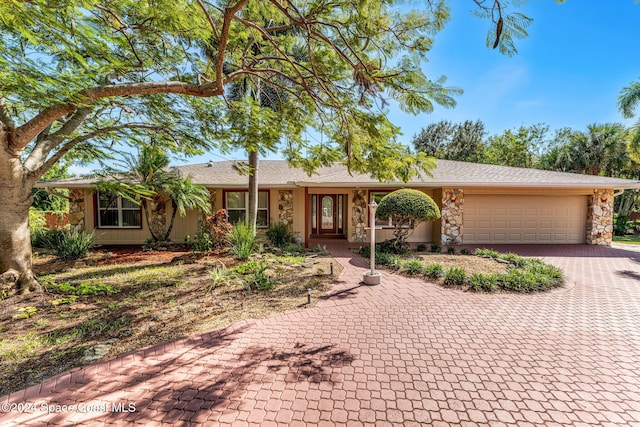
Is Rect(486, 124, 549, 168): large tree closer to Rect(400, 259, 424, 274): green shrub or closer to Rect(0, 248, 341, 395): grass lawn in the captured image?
Rect(400, 259, 424, 274): green shrub

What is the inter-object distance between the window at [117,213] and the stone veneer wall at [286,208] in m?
6.07

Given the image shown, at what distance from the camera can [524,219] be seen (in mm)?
11438

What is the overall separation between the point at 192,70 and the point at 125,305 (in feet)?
16.3

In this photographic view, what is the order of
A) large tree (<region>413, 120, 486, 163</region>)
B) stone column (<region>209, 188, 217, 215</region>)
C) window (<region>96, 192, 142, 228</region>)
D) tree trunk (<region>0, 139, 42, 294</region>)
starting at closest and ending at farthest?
tree trunk (<region>0, 139, 42, 294</region>)
window (<region>96, 192, 142, 228</region>)
stone column (<region>209, 188, 217, 215</region>)
large tree (<region>413, 120, 486, 163</region>)

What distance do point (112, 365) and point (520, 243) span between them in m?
14.0

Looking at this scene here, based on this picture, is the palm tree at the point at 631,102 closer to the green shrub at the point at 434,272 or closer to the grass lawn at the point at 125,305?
the green shrub at the point at 434,272

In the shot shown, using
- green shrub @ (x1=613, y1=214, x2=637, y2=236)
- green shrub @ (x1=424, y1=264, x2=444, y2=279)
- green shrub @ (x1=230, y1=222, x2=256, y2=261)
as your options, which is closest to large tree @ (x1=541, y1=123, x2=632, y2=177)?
green shrub @ (x1=613, y1=214, x2=637, y2=236)

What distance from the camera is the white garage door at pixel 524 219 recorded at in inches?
447

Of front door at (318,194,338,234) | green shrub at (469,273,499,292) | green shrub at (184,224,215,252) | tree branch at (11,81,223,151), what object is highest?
tree branch at (11,81,223,151)

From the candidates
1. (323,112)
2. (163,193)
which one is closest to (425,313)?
(323,112)

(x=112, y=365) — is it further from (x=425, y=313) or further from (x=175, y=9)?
(x=175, y=9)

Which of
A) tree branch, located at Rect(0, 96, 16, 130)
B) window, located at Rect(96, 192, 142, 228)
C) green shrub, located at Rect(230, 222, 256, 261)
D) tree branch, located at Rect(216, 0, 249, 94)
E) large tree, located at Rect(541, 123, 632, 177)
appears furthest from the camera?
large tree, located at Rect(541, 123, 632, 177)

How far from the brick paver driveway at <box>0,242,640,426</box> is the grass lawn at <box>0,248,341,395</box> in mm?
456

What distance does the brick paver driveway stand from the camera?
91.1 inches
